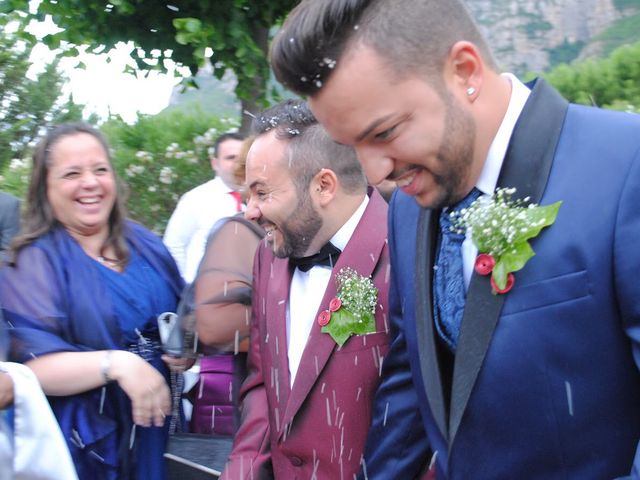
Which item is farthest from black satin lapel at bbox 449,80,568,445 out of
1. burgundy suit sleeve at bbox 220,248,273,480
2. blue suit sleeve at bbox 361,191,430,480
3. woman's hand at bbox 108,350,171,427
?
woman's hand at bbox 108,350,171,427

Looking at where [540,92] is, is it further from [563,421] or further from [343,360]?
[343,360]

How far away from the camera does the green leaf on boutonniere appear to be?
2635 millimetres

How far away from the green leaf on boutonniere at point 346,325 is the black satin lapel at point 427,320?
543 millimetres

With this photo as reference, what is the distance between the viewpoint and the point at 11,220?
18.1 ft

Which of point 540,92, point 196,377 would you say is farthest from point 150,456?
point 540,92

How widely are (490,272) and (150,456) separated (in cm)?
215

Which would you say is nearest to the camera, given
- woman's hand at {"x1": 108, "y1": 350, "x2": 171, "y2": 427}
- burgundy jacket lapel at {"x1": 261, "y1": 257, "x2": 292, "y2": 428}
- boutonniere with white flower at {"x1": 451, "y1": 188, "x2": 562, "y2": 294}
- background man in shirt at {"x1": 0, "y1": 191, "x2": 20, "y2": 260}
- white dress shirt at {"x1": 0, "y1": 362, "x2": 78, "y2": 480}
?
boutonniere with white flower at {"x1": 451, "y1": 188, "x2": 562, "y2": 294}

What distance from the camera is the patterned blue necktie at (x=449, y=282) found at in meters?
1.99

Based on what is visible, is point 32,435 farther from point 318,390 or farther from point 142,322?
point 318,390

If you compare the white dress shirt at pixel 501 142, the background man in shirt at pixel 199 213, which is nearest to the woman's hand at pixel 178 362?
the white dress shirt at pixel 501 142


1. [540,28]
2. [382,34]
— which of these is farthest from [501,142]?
[540,28]

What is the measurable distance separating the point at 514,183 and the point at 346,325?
3.15 ft

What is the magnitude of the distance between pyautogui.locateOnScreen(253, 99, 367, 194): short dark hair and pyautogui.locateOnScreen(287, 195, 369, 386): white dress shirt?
0.36 feet

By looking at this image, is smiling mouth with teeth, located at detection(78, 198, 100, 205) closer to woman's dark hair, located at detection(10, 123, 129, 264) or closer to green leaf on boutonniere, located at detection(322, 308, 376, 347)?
woman's dark hair, located at detection(10, 123, 129, 264)
